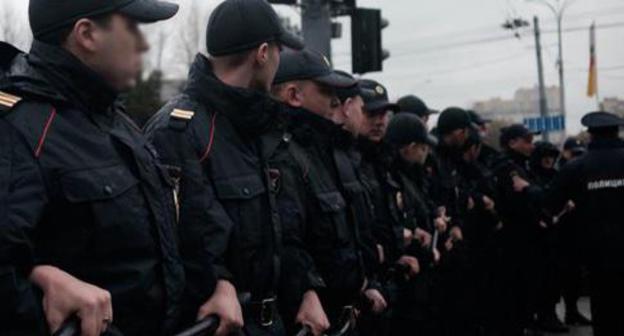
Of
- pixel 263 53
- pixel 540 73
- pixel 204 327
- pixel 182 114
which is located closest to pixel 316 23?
pixel 263 53

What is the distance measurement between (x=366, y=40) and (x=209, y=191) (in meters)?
7.75

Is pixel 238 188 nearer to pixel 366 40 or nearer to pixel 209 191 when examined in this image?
pixel 209 191

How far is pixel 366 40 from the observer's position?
10617mm

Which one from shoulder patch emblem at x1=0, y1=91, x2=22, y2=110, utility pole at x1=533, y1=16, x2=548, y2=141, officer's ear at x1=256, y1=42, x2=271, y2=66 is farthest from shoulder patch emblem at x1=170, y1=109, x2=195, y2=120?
utility pole at x1=533, y1=16, x2=548, y2=141

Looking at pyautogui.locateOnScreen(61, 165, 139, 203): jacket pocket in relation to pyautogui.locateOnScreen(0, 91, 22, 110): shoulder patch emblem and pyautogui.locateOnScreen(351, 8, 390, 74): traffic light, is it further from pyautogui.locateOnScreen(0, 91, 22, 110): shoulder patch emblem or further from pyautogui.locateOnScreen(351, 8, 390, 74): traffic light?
pyautogui.locateOnScreen(351, 8, 390, 74): traffic light

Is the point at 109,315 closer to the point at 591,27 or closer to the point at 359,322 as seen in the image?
the point at 359,322

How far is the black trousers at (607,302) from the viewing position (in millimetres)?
7012

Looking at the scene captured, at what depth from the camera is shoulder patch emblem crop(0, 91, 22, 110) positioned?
2.26m

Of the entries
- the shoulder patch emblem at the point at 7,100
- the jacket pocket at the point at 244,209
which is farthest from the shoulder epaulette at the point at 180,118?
the shoulder patch emblem at the point at 7,100

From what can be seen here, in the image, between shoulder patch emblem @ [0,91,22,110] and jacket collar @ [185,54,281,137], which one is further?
jacket collar @ [185,54,281,137]

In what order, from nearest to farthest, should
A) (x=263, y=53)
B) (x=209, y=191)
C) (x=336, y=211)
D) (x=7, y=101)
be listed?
(x=7, y=101)
(x=209, y=191)
(x=263, y=53)
(x=336, y=211)

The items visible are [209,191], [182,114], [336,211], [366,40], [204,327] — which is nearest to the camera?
[204,327]

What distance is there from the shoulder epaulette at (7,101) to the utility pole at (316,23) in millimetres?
8398

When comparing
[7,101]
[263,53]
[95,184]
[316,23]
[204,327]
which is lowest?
[204,327]
